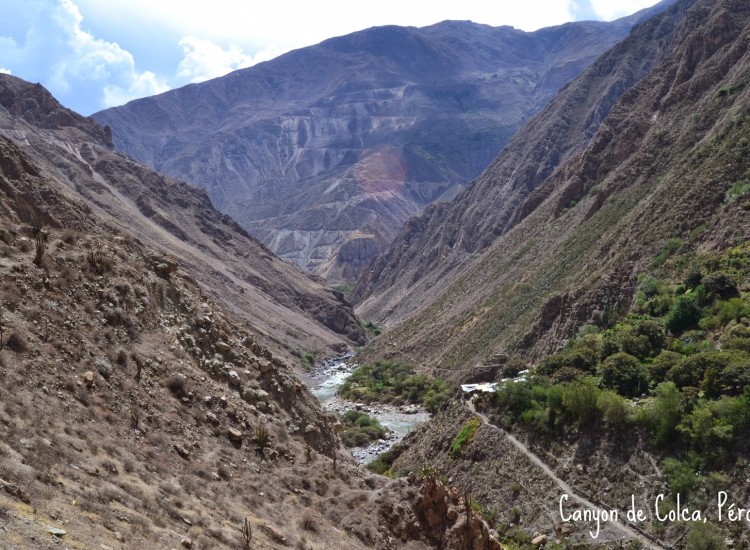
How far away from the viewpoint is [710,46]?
67.2 meters

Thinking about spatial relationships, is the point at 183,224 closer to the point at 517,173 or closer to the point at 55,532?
the point at 517,173

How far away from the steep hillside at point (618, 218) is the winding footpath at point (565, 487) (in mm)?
13069

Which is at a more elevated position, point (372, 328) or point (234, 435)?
point (234, 435)

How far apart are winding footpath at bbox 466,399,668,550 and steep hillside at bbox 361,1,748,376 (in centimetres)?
1307

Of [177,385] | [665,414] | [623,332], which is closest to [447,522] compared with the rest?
[177,385]

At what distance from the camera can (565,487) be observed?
24188 mm

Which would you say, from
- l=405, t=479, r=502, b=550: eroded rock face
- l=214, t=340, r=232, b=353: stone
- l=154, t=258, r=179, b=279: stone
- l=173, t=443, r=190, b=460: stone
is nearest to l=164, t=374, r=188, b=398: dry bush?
l=173, t=443, r=190, b=460: stone

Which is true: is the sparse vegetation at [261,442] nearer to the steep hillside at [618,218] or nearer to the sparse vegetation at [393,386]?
the steep hillside at [618,218]

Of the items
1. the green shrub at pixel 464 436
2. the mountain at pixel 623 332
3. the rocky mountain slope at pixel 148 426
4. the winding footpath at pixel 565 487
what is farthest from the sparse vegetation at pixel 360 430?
the rocky mountain slope at pixel 148 426

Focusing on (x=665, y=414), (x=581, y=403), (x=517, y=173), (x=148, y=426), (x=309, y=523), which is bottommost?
(x=581, y=403)

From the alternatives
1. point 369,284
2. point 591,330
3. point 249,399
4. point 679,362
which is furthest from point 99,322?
point 369,284

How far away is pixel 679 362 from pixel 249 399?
1742cm

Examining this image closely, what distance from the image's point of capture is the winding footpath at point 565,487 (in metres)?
20.5

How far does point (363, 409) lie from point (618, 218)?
28986mm
